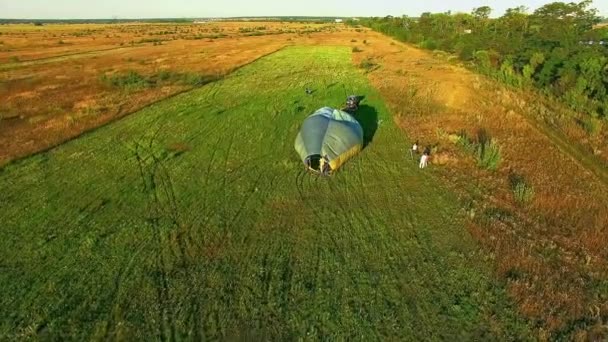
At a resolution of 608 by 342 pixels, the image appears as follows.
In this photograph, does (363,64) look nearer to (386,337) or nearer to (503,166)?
(503,166)

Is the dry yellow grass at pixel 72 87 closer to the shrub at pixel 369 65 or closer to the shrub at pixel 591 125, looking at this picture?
the shrub at pixel 369 65

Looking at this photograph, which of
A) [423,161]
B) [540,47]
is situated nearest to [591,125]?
[423,161]

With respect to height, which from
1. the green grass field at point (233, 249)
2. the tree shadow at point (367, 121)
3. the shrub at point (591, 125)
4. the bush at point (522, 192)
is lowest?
the shrub at point (591, 125)

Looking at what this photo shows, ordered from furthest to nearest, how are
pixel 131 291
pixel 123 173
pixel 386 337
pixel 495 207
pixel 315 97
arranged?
pixel 315 97 < pixel 123 173 < pixel 495 207 < pixel 131 291 < pixel 386 337

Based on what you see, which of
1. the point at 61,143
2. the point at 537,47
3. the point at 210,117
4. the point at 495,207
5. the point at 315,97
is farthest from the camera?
the point at 537,47

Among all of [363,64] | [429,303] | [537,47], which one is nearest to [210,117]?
[429,303]

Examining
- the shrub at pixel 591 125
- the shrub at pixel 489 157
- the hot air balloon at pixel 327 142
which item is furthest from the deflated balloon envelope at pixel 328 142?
the shrub at pixel 591 125

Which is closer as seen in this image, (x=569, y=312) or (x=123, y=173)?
(x=569, y=312)
